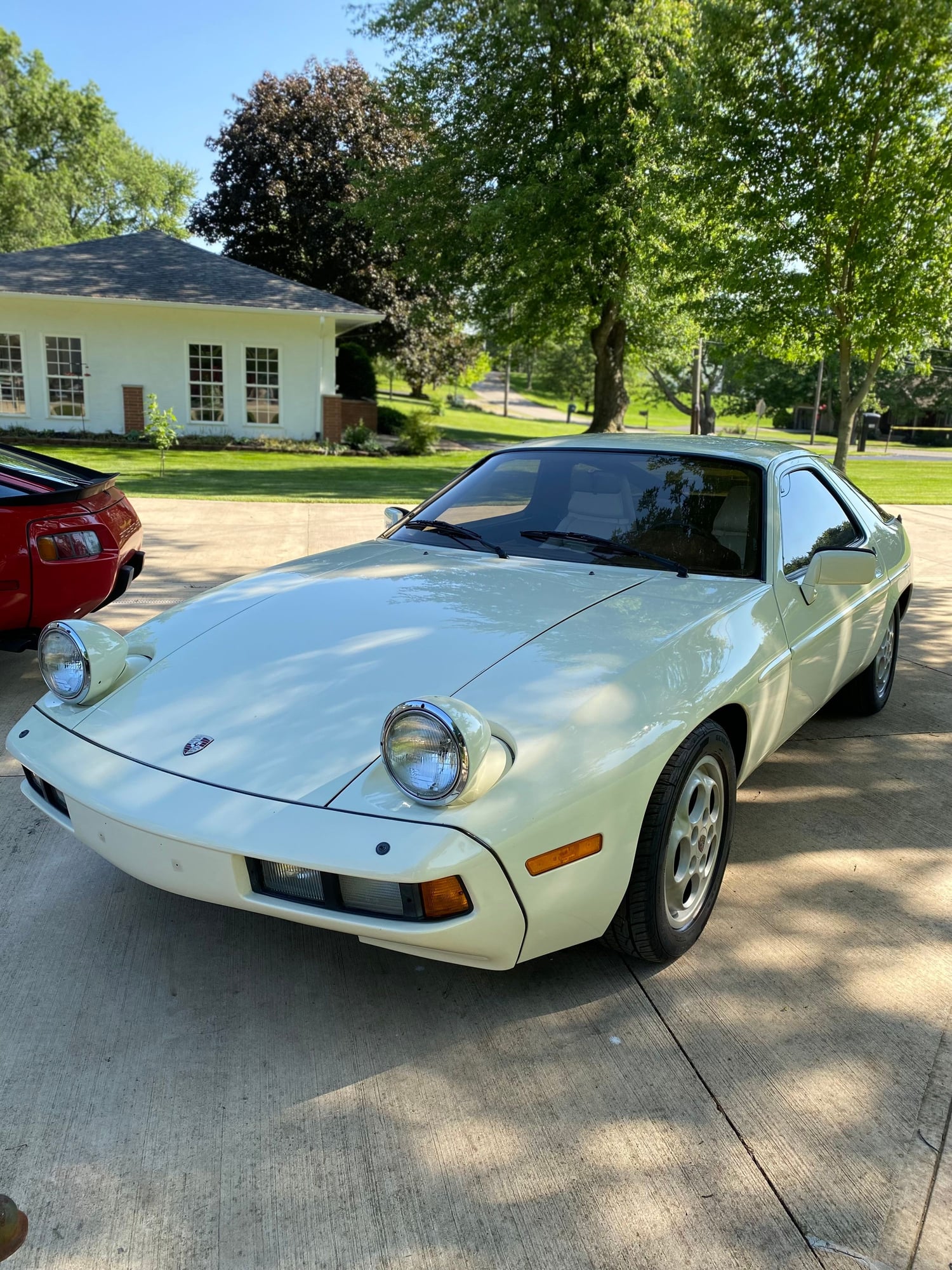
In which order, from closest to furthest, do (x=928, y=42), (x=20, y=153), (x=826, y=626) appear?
(x=826, y=626)
(x=928, y=42)
(x=20, y=153)

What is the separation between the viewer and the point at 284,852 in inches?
86.6

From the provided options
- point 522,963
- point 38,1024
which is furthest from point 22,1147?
point 522,963

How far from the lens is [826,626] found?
12.3ft

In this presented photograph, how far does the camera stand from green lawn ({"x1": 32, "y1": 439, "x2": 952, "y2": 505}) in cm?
1436

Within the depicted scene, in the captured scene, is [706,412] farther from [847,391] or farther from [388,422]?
[847,391]

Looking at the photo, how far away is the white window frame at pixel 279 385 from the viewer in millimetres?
21969

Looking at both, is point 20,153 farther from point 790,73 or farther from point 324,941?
point 324,941

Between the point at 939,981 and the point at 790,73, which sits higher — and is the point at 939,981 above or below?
below

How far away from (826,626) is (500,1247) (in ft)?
8.50

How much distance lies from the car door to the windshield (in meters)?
0.18

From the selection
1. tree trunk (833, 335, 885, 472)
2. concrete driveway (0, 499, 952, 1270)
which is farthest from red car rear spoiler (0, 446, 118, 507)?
tree trunk (833, 335, 885, 472)

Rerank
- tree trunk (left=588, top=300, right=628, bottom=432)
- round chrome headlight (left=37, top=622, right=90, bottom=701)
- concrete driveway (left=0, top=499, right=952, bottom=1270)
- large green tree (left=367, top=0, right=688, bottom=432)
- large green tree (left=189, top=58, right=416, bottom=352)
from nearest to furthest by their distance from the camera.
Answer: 1. concrete driveway (left=0, top=499, right=952, bottom=1270)
2. round chrome headlight (left=37, top=622, right=90, bottom=701)
3. large green tree (left=367, top=0, right=688, bottom=432)
4. tree trunk (left=588, top=300, right=628, bottom=432)
5. large green tree (left=189, top=58, right=416, bottom=352)

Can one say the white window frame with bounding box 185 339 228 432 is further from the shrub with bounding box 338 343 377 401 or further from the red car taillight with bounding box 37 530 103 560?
the red car taillight with bounding box 37 530 103 560

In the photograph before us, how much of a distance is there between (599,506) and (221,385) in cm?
2001
